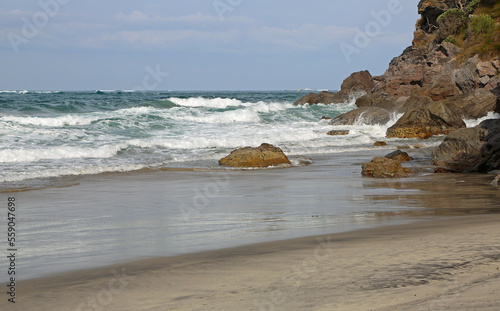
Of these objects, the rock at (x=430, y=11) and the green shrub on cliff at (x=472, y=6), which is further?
the rock at (x=430, y=11)

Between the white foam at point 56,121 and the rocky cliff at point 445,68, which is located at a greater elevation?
the rocky cliff at point 445,68

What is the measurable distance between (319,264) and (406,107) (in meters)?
25.4

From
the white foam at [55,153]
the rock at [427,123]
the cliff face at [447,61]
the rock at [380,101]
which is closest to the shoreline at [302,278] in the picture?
the white foam at [55,153]

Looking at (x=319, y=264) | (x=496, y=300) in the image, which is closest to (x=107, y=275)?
(x=319, y=264)

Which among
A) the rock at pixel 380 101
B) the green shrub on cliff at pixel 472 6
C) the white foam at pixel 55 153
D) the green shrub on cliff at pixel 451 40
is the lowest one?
the white foam at pixel 55 153

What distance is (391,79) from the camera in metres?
39.7

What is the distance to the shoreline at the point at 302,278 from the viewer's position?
351 centimetres

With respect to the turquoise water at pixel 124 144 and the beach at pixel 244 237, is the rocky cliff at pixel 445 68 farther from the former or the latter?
the beach at pixel 244 237

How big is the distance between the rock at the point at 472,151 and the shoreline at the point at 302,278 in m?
6.09

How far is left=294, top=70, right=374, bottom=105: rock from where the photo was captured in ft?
158

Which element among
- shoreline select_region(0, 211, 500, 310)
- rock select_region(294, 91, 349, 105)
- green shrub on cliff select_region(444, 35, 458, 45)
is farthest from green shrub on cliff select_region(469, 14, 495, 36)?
shoreline select_region(0, 211, 500, 310)

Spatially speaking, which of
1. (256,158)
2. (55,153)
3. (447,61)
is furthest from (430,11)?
(55,153)

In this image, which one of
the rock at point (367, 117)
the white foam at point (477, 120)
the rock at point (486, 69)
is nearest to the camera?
the white foam at point (477, 120)

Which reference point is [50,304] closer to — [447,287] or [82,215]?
[447,287]
